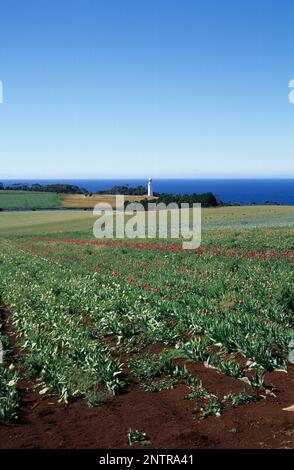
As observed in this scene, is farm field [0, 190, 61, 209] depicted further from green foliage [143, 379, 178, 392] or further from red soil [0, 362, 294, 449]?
red soil [0, 362, 294, 449]

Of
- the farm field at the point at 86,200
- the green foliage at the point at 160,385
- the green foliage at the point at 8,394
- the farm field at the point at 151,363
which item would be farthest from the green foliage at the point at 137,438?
the farm field at the point at 86,200

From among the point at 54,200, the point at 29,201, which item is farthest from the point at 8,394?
the point at 29,201

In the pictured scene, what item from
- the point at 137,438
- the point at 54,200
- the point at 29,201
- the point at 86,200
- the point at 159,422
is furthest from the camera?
the point at 29,201

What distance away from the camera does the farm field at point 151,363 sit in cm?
597

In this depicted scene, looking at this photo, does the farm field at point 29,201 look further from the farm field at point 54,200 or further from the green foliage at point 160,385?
the green foliage at point 160,385

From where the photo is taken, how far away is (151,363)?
823 centimetres

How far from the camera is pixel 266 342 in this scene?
8383 millimetres

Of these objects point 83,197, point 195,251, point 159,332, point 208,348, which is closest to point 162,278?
point 159,332

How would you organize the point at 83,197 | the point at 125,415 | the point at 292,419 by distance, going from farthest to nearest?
1. the point at 83,197
2. the point at 125,415
3. the point at 292,419

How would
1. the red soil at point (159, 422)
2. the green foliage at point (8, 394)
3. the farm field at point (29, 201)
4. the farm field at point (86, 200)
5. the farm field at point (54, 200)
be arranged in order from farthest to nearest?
the farm field at point (29, 201) → the farm field at point (54, 200) → the farm field at point (86, 200) → the green foliage at point (8, 394) → the red soil at point (159, 422)

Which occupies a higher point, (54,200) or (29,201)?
(54,200)

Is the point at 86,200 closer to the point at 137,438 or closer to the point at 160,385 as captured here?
the point at 160,385

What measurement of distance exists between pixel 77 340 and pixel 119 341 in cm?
88

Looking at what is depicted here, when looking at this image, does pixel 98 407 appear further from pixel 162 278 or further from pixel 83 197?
pixel 83 197
